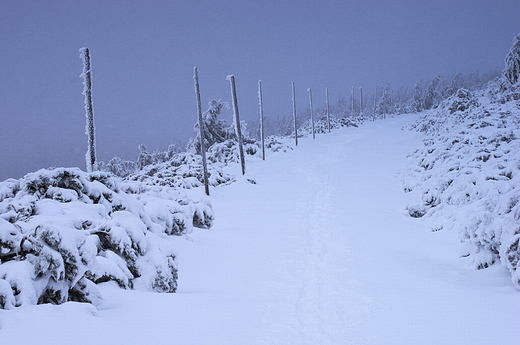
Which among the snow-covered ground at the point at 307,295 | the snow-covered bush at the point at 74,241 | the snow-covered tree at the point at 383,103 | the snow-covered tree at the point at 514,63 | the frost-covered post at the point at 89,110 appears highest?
the snow-covered tree at the point at 383,103

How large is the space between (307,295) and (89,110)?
30.5 ft

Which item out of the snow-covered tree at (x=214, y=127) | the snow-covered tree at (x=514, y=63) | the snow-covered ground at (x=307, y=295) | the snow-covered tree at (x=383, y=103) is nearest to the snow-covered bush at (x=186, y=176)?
the snow-covered tree at (x=214, y=127)

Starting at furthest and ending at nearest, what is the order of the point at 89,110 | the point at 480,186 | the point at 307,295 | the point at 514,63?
1. the point at 514,63
2. the point at 89,110
3. the point at 480,186
4. the point at 307,295

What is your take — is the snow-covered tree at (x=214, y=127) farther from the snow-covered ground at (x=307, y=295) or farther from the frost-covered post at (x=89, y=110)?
the snow-covered ground at (x=307, y=295)

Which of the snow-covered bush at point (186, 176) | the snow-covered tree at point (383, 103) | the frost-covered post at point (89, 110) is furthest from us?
the snow-covered tree at point (383, 103)

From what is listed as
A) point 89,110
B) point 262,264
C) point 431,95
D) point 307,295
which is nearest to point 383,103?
point 431,95

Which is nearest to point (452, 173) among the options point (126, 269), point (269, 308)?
point (269, 308)

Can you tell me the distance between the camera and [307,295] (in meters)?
4.65

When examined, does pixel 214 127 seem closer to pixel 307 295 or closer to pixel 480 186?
pixel 480 186

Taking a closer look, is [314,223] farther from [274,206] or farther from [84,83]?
[84,83]

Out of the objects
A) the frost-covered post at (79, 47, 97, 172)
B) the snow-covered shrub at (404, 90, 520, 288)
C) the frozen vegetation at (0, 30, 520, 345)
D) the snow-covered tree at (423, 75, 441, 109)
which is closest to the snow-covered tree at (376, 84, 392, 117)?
the snow-covered tree at (423, 75, 441, 109)

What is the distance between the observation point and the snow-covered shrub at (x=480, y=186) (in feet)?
17.0

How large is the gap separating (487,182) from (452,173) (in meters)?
2.53

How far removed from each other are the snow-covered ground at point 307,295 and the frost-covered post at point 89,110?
178 inches
